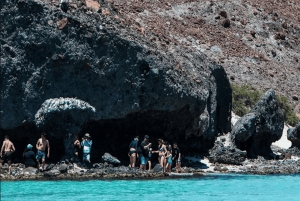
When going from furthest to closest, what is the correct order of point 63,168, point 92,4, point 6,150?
point 92,4, point 6,150, point 63,168

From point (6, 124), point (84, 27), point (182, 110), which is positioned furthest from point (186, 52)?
point (6, 124)

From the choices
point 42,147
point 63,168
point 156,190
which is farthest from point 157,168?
point 156,190

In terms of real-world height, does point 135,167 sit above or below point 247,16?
below

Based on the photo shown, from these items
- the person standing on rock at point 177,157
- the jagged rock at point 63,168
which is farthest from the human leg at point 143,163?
the jagged rock at point 63,168

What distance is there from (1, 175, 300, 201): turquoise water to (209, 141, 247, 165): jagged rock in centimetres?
515

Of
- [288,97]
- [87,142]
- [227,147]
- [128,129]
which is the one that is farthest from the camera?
[288,97]

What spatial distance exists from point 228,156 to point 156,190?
962cm

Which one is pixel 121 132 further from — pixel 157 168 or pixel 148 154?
pixel 157 168

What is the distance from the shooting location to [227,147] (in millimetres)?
33219

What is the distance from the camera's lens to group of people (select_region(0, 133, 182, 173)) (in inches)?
1052

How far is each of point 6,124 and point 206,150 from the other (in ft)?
32.4

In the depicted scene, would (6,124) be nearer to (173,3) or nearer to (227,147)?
(227,147)

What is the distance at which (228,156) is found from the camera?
105ft

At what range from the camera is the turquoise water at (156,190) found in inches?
844
